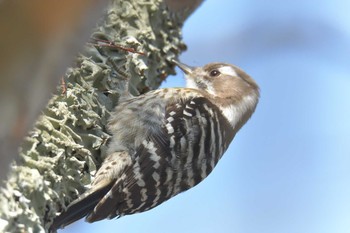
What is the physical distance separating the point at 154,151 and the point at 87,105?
37cm

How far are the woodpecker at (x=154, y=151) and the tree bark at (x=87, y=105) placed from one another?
0.07m

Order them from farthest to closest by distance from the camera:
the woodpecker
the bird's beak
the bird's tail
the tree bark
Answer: the bird's beak → the woodpecker → the bird's tail → the tree bark

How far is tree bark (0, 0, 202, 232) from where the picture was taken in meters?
2.06

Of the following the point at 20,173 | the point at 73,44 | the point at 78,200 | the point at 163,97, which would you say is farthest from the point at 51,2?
the point at 163,97

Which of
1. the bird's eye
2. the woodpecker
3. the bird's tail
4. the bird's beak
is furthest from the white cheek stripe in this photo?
the bird's tail

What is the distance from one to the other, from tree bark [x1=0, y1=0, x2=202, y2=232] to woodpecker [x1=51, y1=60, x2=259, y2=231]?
0.07 m

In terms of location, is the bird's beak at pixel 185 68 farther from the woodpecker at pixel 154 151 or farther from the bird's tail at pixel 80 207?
the bird's tail at pixel 80 207

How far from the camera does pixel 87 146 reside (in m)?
2.82

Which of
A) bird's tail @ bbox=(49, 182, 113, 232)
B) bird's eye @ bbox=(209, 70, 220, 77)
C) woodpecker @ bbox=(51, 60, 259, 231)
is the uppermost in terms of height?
bird's eye @ bbox=(209, 70, 220, 77)

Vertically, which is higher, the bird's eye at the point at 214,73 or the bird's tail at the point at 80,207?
the bird's eye at the point at 214,73

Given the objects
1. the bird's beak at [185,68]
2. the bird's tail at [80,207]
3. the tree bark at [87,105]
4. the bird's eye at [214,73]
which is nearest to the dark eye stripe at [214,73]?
the bird's eye at [214,73]

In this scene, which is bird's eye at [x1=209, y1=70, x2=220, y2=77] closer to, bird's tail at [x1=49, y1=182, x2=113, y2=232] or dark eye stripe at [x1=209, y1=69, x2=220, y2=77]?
dark eye stripe at [x1=209, y1=69, x2=220, y2=77]

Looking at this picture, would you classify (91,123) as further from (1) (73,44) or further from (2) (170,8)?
(1) (73,44)

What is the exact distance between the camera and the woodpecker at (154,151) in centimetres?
279
